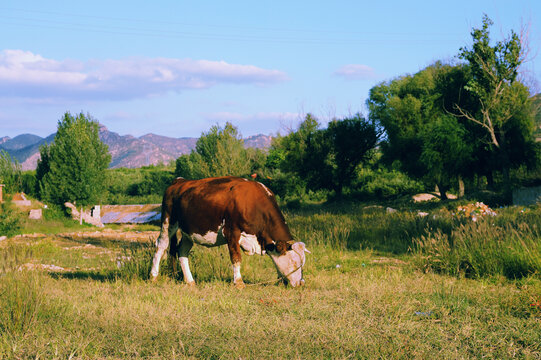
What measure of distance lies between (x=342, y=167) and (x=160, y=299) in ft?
131

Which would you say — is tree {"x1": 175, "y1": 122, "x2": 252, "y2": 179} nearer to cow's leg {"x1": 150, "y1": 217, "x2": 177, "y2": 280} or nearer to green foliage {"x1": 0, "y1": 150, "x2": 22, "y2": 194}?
green foliage {"x1": 0, "y1": 150, "x2": 22, "y2": 194}

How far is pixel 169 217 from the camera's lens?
9391mm

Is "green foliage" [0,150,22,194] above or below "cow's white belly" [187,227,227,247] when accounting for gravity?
above

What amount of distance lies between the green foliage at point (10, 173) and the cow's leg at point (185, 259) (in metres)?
54.8

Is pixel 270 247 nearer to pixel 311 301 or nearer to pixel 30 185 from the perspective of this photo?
pixel 311 301

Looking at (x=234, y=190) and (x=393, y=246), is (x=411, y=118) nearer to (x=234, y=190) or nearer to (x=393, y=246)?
(x=393, y=246)

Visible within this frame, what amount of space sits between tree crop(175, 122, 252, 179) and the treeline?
0.12 m

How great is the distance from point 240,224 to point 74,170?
4264 centimetres

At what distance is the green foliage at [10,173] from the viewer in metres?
56.5

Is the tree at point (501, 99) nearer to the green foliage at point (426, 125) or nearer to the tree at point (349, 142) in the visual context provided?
the green foliage at point (426, 125)

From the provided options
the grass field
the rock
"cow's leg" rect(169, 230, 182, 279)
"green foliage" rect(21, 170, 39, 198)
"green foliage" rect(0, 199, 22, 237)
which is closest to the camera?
the grass field

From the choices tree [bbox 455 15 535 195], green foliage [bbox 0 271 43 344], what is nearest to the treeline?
tree [bbox 455 15 535 195]

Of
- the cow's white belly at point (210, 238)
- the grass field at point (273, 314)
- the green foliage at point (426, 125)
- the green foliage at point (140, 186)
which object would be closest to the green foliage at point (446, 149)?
the green foliage at point (426, 125)

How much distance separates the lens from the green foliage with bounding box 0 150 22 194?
56531 mm
